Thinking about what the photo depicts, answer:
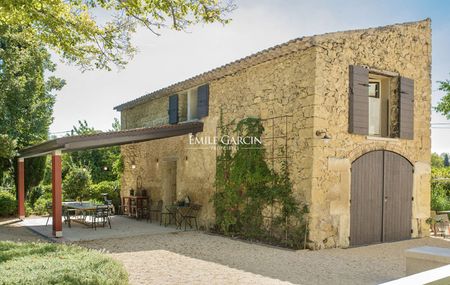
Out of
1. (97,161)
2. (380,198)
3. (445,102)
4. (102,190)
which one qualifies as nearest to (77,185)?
(102,190)

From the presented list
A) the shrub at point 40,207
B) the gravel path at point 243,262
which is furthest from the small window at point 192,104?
the shrub at point 40,207

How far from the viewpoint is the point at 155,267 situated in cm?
676

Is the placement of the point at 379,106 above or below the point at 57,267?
above

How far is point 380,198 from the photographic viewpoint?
9.52 m

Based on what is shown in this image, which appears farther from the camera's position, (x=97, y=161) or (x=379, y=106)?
(x=97, y=161)

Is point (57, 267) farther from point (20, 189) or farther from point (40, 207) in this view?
point (40, 207)

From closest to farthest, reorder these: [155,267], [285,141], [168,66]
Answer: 1. [155,267]
2. [285,141]
3. [168,66]

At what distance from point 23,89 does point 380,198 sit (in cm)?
1155

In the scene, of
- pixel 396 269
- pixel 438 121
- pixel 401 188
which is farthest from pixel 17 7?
pixel 438 121

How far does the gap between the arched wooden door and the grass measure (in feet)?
20.3

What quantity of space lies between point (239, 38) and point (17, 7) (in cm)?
545

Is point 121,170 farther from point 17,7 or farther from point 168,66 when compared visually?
point 17,7

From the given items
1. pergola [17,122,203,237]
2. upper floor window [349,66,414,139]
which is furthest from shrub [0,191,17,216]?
upper floor window [349,66,414,139]

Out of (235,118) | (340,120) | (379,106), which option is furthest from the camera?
(235,118)
